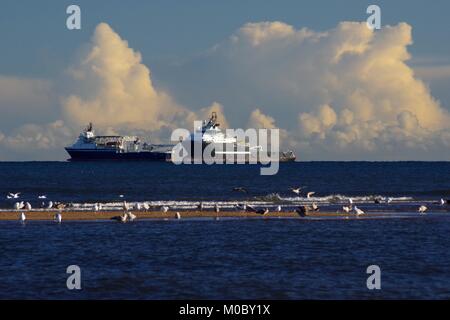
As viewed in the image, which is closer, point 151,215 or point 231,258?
point 231,258

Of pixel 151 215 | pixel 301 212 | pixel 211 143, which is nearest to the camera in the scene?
pixel 151 215

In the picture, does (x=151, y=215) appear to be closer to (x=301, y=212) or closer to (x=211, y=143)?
(x=301, y=212)

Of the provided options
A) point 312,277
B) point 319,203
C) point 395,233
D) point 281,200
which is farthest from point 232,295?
point 281,200

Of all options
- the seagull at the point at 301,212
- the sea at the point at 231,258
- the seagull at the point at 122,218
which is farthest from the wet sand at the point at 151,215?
the sea at the point at 231,258

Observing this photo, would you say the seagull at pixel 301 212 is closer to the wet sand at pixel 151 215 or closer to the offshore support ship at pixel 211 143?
the wet sand at pixel 151 215

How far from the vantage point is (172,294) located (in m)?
23.1

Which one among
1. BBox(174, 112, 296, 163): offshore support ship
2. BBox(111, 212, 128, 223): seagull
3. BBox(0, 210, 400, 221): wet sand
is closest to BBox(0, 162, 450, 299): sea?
BBox(111, 212, 128, 223): seagull

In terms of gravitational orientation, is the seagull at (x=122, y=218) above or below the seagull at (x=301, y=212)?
below

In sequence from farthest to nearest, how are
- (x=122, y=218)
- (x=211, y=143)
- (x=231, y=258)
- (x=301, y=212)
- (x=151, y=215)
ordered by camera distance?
(x=211, y=143) → (x=301, y=212) → (x=151, y=215) → (x=122, y=218) → (x=231, y=258)

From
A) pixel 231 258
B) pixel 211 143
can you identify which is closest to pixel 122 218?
pixel 231 258

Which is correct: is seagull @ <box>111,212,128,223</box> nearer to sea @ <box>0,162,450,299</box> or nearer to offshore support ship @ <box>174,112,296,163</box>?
sea @ <box>0,162,450,299</box>
